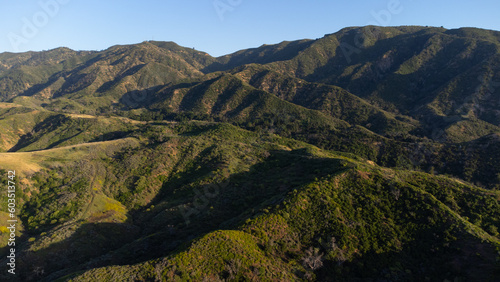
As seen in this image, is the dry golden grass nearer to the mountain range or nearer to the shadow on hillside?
the mountain range

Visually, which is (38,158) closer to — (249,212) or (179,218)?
(179,218)

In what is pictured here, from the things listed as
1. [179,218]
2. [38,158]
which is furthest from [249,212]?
[38,158]

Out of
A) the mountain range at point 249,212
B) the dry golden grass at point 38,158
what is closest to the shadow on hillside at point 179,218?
the mountain range at point 249,212

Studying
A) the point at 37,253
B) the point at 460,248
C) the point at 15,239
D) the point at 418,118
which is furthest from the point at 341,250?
the point at 418,118

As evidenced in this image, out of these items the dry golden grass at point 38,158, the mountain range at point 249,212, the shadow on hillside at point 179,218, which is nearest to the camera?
the mountain range at point 249,212

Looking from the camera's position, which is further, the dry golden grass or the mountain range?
the dry golden grass

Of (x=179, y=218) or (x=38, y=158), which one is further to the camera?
(x=38, y=158)

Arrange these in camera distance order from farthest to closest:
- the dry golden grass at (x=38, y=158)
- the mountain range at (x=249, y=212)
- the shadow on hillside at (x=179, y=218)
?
1. the dry golden grass at (x=38, y=158)
2. the shadow on hillside at (x=179, y=218)
3. the mountain range at (x=249, y=212)

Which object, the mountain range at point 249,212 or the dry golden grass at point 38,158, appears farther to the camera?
the dry golden grass at point 38,158

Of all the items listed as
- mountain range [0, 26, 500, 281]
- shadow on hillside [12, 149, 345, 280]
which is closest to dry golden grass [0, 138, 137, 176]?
mountain range [0, 26, 500, 281]

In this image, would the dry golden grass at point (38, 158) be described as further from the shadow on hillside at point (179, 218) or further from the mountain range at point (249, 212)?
the shadow on hillside at point (179, 218)

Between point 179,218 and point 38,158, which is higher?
point 38,158

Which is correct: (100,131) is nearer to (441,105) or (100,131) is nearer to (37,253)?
(37,253)
